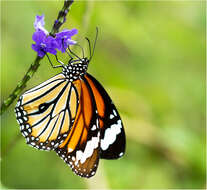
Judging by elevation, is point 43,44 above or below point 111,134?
above

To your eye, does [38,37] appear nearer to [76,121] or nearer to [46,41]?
[46,41]

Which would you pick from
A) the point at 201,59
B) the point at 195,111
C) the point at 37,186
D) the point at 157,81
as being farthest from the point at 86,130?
the point at 201,59

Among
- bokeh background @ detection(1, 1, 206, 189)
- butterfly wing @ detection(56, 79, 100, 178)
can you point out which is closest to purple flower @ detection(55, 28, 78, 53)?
butterfly wing @ detection(56, 79, 100, 178)

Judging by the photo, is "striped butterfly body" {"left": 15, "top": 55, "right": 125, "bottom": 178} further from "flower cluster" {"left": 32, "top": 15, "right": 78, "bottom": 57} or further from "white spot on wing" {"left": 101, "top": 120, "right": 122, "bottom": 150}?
"flower cluster" {"left": 32, "top": 15, "right": 78, "bottom": 57}

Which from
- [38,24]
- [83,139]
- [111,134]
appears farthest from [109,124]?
[38,24]

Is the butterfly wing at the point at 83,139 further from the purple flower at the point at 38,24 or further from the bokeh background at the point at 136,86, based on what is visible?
the bokeh background at the point at 136,86

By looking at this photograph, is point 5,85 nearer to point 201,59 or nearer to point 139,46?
point 139,46
